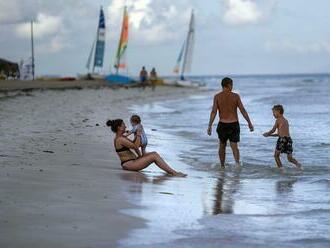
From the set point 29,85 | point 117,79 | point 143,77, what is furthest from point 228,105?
point 117,79

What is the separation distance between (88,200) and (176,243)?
1.59 meters

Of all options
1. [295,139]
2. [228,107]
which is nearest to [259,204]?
[228,107]

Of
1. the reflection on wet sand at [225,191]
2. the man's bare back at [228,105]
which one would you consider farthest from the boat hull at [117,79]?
the reflection on wet sand at [225,191]

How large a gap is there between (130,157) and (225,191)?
188 cm

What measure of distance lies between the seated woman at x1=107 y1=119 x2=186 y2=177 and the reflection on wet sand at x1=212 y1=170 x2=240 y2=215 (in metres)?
0.64

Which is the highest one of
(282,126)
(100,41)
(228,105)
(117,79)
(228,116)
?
(100,41)

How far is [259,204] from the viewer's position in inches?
263

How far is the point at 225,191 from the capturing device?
24.8ft

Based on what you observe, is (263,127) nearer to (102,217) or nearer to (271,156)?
(271,156)

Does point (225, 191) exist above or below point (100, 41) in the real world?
below

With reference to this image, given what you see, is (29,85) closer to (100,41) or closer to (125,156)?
(100,41)

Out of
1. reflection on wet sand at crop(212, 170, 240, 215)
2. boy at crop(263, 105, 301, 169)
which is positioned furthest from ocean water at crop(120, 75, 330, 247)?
boy at crop(263, 105, 301, 169)

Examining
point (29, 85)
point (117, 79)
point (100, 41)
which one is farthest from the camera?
point (100, 41)

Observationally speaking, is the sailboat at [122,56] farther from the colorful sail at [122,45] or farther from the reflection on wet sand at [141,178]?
the reflection on wet sand at [141,178]
